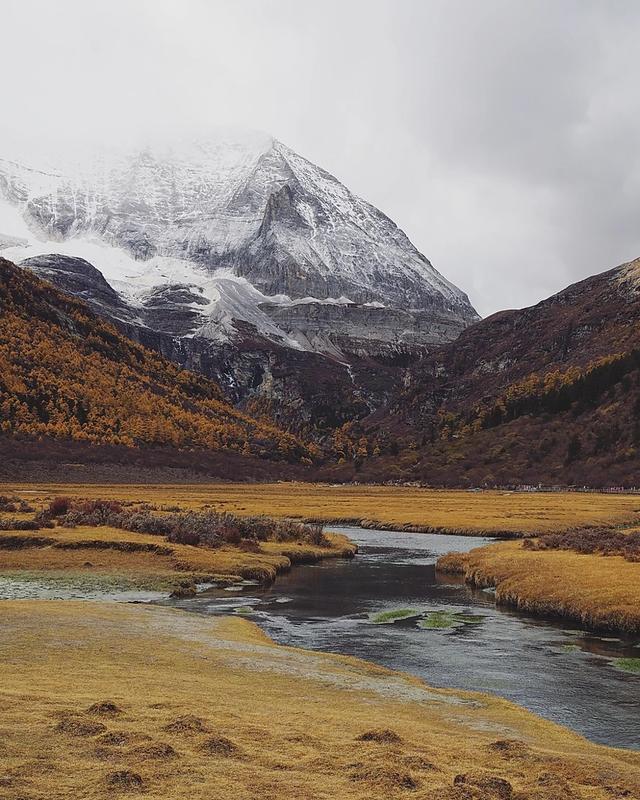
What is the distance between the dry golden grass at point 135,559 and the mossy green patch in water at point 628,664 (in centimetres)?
2464

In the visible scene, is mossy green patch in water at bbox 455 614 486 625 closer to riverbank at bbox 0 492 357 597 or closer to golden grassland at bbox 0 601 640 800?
golden grassland at bbox 0 601 640 800

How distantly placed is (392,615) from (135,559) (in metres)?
20.2

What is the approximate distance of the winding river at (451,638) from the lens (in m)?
23.8

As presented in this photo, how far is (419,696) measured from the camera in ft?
72.1

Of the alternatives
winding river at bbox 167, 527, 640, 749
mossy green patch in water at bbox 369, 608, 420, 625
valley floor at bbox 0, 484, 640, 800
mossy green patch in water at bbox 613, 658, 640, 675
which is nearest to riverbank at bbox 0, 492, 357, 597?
winding river at bbox 167, 527, 640, 749

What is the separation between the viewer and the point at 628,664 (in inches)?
1112

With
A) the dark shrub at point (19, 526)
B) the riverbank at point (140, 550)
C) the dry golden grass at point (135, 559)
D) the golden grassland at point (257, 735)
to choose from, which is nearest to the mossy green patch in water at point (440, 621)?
the golden grassland at point (257, 735)

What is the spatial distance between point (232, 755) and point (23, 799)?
13.0 ft

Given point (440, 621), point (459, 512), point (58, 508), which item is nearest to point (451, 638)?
point (440, 621)

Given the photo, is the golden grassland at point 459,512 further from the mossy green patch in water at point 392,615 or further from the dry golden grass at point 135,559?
the mossy green patch in water at point 392,615

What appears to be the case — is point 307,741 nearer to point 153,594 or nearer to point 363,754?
point 363,754

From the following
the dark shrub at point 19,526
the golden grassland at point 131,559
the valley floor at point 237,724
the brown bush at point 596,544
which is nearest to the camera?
the valley floor at point 237,724

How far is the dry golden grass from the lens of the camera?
154ft

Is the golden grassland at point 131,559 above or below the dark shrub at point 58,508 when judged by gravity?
below
